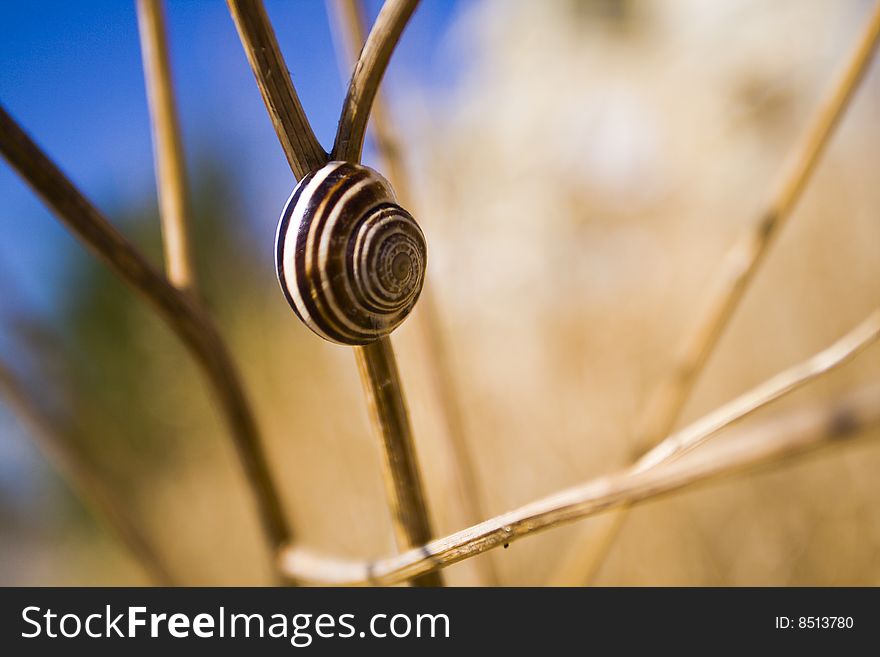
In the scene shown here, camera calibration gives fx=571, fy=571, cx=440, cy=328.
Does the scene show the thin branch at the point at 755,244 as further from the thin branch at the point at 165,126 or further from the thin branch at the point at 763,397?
the thin branch at the point at 165,126

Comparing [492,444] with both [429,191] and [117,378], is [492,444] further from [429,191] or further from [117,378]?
[117,378]

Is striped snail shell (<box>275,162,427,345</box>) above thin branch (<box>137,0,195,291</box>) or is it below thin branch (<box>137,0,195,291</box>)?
below

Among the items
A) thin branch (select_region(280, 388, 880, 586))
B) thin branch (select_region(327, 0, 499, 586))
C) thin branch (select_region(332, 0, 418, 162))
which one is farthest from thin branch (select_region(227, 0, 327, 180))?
thin branch (select_region(327, 0, 499, 586))

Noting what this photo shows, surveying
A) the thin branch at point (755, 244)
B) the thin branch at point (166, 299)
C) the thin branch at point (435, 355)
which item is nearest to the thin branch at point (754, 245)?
the thin branch at point (755, 244)

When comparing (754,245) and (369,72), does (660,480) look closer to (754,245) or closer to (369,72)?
(369,72)

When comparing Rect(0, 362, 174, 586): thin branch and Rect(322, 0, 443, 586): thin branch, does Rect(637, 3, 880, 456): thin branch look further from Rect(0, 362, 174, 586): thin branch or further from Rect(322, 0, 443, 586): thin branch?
Rect(0, 362, 174, 586): thin branch

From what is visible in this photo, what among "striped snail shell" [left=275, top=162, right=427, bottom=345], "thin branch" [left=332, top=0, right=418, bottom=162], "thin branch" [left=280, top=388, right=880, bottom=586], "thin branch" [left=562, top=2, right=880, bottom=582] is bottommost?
"thin branch" [left=280, top=388, right=880, bottom=586]

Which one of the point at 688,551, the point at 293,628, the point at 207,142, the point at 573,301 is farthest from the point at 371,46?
the point at 207,142

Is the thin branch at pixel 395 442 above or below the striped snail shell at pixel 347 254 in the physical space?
below
